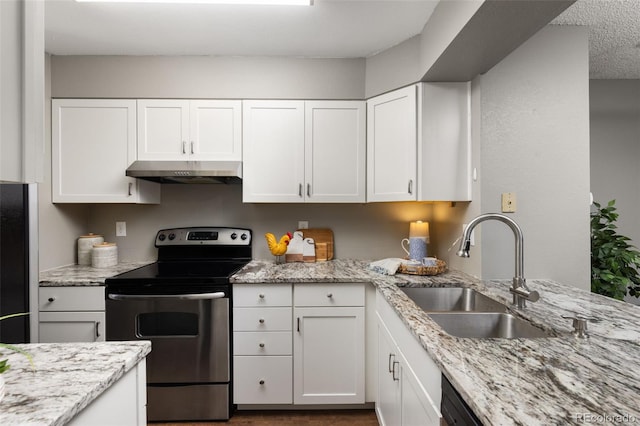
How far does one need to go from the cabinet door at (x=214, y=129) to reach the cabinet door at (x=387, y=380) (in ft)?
5.23

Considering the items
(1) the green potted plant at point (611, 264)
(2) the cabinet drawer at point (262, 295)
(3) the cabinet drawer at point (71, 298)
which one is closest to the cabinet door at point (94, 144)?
(3) the cabinet drawer at point (71, 298)

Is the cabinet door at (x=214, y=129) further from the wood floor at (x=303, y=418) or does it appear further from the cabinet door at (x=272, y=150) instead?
the wood floor at (x=303, y=418)

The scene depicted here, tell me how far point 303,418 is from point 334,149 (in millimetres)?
1820

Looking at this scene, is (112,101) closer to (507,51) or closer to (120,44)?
(120,44)

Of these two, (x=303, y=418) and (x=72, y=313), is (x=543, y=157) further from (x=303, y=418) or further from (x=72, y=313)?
(x=72, y=313)

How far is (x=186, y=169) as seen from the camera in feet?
7.48

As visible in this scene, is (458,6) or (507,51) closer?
(458,6)

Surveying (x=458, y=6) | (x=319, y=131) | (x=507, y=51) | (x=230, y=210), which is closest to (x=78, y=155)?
(x=230, y=210)

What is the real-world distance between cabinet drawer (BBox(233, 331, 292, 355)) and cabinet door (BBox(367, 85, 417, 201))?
3.73 feet

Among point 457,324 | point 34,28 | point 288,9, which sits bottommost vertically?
point 457,324

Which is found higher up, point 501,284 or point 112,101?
point 112,101

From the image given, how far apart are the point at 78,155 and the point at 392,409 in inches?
103

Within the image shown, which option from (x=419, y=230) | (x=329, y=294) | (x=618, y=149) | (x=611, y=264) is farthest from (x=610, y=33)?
(x=329, y=294)

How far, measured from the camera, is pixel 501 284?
6.23ft
